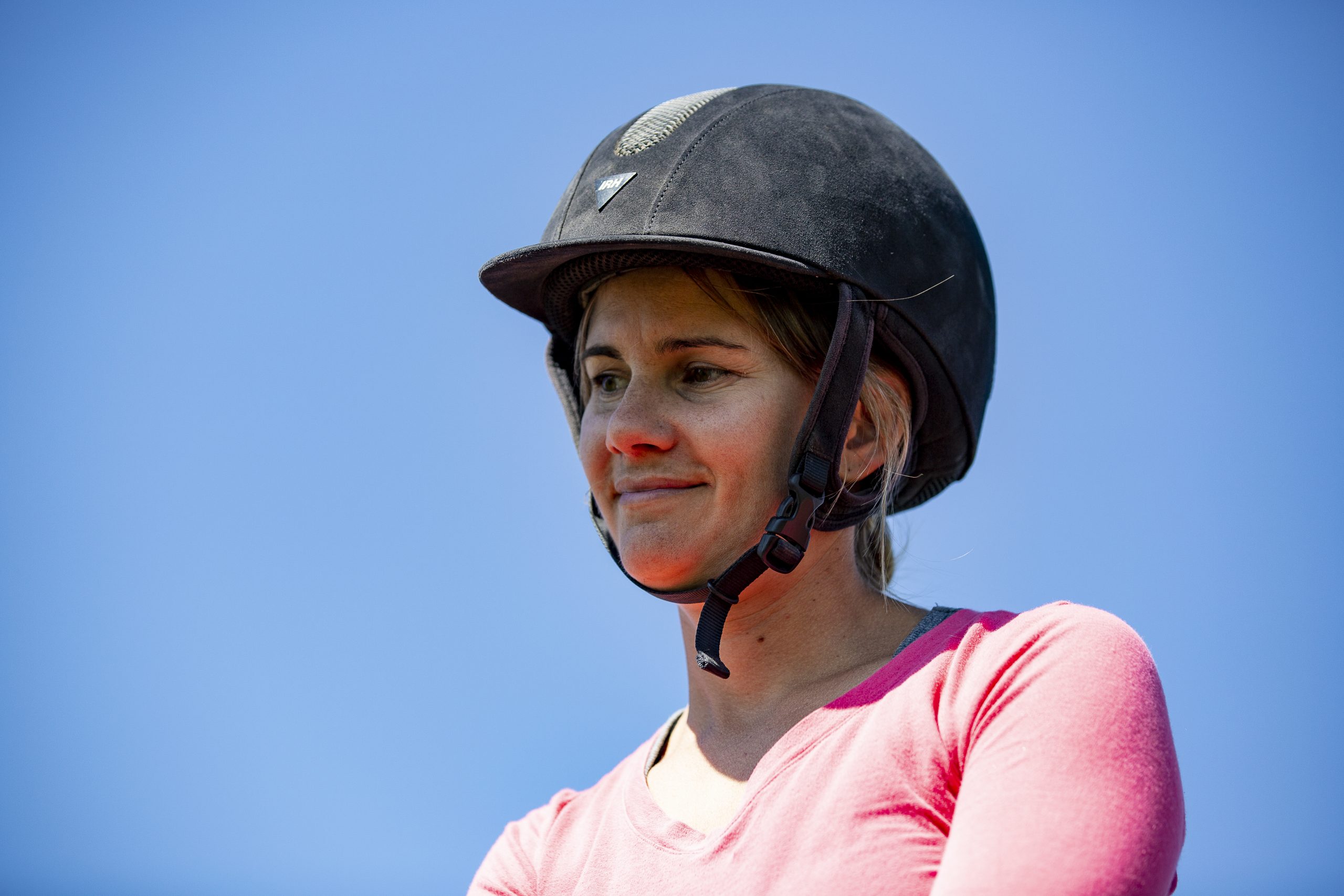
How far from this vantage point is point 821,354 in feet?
8.13

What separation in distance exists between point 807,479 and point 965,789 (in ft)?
2.37

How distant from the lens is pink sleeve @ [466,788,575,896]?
259cm

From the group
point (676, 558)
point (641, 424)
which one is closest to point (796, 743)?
point (676, 558)

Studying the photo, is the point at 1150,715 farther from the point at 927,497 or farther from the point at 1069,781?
the point at 927,497

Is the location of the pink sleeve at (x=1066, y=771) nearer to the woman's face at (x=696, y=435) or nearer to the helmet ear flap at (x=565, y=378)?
the woman's face at (x=696, y=435)

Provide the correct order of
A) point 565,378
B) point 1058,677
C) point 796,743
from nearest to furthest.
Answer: point 1058,677 < point 796,743 < point 565,378

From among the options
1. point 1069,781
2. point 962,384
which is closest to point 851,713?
point 1069,781

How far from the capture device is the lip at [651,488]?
2.44 m

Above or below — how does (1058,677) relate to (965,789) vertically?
above

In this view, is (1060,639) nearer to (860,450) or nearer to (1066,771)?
(1066,771)

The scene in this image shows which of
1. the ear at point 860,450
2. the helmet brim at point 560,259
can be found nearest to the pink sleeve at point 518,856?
the ear at point 860,450

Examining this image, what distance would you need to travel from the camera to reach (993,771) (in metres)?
1.75

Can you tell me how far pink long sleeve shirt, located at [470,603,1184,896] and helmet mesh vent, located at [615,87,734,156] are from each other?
128 centimetres

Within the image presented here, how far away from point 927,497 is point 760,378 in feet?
3.26
